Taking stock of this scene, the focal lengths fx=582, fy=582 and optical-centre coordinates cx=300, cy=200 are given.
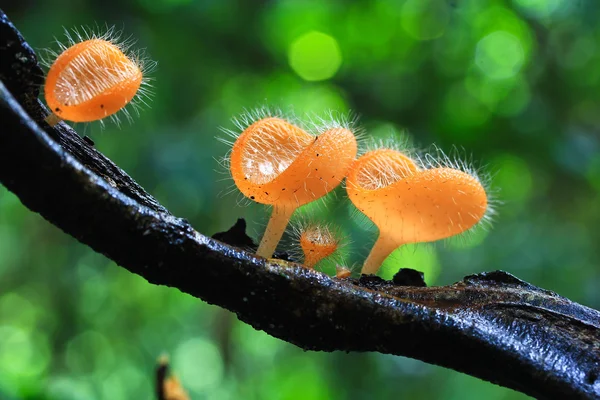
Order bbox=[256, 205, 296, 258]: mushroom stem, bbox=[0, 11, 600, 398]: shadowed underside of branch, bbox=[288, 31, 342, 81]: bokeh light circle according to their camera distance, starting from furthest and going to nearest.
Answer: bbox=[288, 31, 342, 81]: bokeh light circle < bbox=[256, 205, 296, 258]: mushroom stem < bbox=[0, 11, 600, 398]: shadowed underside of branch

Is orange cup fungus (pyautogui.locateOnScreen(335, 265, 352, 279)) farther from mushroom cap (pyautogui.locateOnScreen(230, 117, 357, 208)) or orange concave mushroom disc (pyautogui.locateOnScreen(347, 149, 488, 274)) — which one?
mushroom cap (pyautogui.locateOnScreen(230, 117, 357, 208))

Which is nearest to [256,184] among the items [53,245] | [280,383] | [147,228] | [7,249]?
[147,228]

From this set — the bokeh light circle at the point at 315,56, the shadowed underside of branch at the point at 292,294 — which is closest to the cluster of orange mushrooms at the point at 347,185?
the shadowed underside of branch at the point at 292,294

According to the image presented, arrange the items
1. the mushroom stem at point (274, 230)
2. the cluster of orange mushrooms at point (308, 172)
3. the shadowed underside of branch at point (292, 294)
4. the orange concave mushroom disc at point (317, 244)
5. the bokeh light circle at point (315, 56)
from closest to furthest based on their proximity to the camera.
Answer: the shadowed underside of branch at point (292, 294)
the cluster of orange mushrooms at point (308, 172)
the mushroom stem at point (274, 230)
the orange concave mushroom disc at point (317, 244)
the bokeh light circle at point (315, 56)

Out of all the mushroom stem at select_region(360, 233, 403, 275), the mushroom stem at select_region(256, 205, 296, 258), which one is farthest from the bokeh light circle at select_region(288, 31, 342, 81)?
the mushroom stem at select_region(256, 205, 296, 258)

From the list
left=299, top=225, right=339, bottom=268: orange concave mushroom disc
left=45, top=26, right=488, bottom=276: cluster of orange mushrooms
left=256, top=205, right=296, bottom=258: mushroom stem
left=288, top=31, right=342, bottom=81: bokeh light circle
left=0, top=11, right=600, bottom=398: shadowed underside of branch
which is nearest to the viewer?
left=0, top=11, right=600, bottom=398: shadowed underside of branch

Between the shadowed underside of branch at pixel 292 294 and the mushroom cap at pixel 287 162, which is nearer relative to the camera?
the shadowed underside of branch at pixel 292 294

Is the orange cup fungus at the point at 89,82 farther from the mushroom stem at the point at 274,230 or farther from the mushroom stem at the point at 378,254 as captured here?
the mushroom stem at the point at 378,254

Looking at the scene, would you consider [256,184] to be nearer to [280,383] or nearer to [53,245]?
[53,245]
